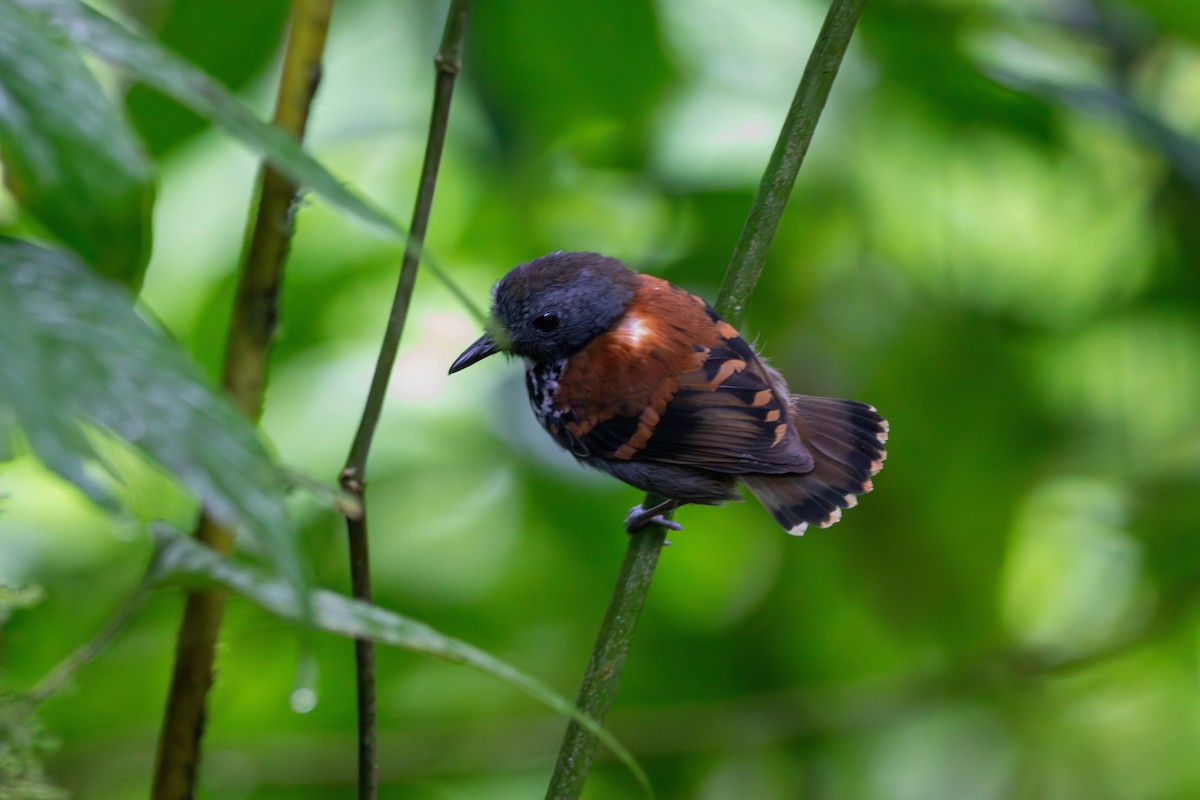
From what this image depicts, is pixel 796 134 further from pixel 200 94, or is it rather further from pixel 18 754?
pixel 18 754

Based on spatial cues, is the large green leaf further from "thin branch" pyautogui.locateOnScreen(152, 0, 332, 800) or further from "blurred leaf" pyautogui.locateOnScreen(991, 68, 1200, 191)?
"blurred leaf" pyautogui.locateOnScreen(991, 68, 1200, 191)

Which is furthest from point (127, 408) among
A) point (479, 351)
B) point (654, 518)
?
point (479, 351)

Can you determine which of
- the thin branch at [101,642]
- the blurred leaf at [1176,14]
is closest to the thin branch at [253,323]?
the thin branch at [101,642]

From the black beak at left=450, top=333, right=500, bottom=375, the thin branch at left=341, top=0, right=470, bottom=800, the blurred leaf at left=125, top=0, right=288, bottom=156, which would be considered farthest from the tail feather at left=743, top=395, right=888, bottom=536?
the blurred leaf at left=125, top=0, right=288, bottom=156

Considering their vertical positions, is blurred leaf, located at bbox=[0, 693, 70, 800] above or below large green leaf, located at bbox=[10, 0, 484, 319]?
below

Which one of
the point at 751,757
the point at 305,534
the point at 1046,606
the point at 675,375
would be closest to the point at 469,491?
the point at 305,534

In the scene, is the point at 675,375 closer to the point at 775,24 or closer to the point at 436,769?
the point at 436,769
